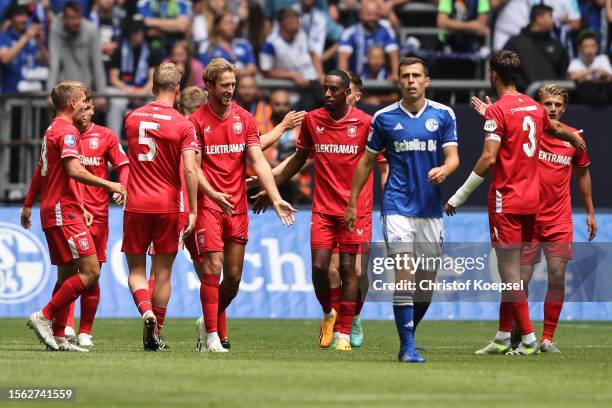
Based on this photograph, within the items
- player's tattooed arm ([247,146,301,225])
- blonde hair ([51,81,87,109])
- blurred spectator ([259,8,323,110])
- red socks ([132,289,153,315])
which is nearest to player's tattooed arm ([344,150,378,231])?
player's tattooed arm ([247,146,301,225])

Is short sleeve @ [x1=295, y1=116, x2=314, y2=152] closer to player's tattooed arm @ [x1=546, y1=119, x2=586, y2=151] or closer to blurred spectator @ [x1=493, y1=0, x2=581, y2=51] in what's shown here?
player's tattooed arm @ [x1=546, y1=119, x2=586, y2=151]

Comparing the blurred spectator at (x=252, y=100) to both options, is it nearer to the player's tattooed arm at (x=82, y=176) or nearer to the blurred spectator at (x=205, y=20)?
the blurred spectator at (x=205, y=20)

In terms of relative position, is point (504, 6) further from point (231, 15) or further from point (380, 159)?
point (380, 159)

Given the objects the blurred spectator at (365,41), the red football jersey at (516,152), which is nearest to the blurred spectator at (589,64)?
the blurred spectator at (365,41)

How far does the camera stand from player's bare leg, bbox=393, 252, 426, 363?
38.3ft

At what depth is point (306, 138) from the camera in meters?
14.4

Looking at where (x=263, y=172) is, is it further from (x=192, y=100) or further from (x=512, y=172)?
(x=512, y=172)

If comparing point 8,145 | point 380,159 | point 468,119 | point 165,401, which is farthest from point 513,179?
point 8,145

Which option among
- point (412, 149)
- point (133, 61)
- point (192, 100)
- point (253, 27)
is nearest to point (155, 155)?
point (192, 100)

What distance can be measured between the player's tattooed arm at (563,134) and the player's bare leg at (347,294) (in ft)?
7.69

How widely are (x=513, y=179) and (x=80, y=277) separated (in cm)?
408

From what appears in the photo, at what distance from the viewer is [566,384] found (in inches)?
403

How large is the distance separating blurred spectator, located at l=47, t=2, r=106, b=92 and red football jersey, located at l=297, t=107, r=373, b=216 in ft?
28.3

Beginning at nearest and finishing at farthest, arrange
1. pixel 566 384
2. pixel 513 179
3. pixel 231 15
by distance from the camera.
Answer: pixel 566 384 → pixel 513 179 → pixel 231 15
